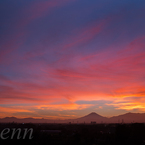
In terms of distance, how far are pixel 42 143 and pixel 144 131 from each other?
41.1 metres

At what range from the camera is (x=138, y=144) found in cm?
5150

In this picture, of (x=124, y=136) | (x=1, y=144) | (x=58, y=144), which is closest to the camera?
(x=1, y=144)

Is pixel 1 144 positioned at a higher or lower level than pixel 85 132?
lower

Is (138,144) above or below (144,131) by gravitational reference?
below

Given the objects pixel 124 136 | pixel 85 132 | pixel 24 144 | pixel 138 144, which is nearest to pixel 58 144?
pixel 24 144

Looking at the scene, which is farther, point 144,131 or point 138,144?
point 144,131

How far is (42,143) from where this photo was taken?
1975 inches

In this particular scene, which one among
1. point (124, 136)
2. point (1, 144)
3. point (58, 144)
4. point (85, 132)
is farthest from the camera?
point (85, 132)

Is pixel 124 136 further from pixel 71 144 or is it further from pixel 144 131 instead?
pixel 71 144

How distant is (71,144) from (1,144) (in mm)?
19071

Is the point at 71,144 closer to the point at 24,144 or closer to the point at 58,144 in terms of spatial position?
the point at 58,144

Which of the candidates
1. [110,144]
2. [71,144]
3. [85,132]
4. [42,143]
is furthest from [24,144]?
[85,132]

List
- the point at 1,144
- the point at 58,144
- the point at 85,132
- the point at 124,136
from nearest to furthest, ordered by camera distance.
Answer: the point at 1,144 → the point at 58,144 → the point at 124,136 → the point at 85,132

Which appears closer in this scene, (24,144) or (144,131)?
(24,144)
